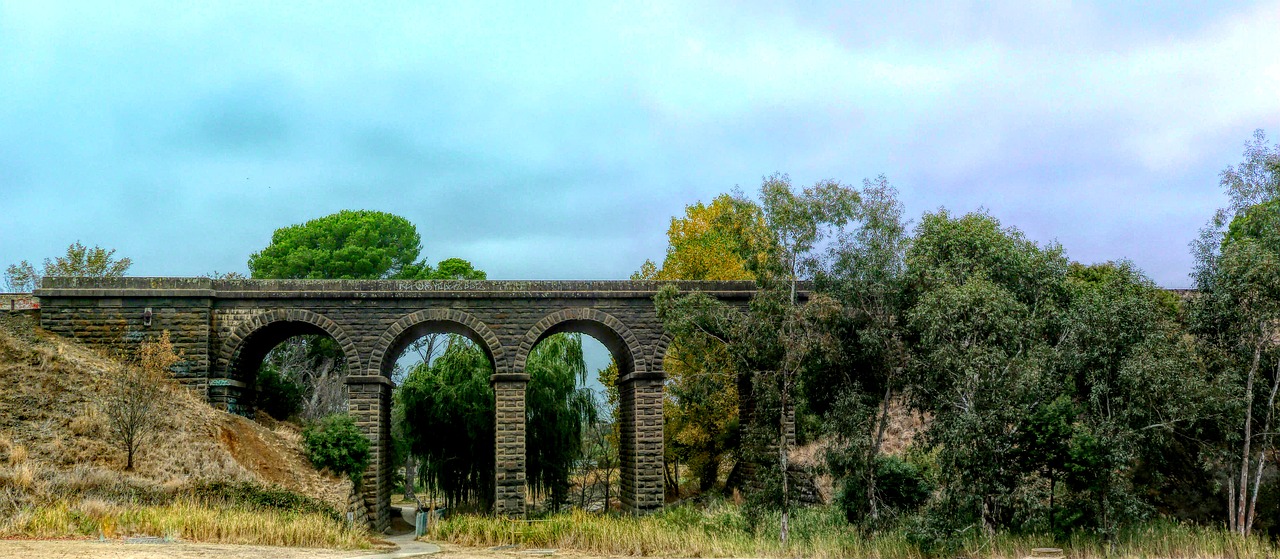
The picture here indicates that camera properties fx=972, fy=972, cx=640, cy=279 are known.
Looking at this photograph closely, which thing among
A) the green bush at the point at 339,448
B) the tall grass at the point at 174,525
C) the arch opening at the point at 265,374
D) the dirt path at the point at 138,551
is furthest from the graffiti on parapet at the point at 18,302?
the dirt path at the point at 138,551

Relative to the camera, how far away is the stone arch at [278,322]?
73.7ft

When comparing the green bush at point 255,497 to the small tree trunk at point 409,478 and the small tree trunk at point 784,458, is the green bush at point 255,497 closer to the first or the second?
the small tree trunk at point 784,458

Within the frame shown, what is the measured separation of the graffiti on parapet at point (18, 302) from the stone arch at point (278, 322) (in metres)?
4.65

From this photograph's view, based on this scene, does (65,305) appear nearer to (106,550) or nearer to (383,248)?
(106,550)

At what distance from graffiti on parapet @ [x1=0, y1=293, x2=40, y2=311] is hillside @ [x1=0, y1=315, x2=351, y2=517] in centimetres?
79

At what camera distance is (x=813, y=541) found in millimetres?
Answer: 16312

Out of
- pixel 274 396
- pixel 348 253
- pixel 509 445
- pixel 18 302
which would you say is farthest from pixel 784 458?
pixel 348 253

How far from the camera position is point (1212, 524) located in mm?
17172

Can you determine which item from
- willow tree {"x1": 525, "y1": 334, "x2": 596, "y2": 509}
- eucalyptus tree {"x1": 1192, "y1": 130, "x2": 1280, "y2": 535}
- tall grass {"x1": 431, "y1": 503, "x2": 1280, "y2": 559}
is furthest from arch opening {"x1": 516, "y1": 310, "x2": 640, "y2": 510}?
eucalyptus tree {"x1": 1192, "y1": 130, "x2": 1280, "y2": 535}

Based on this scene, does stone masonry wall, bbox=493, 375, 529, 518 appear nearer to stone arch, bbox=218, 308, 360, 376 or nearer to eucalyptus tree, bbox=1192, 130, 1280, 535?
stone arch, bbox=218, 308, 360, 376

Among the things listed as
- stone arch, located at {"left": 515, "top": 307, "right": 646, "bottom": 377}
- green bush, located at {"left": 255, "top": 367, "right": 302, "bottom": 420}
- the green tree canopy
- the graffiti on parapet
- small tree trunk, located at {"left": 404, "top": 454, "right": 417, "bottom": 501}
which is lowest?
small tree trunk, located at {"left": 404, "top": 454, "right": 417, "bottom": 501}

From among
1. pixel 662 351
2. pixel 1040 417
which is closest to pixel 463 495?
pixel 662 351

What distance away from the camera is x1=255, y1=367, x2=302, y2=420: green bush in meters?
25.5

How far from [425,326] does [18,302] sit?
9.36m
